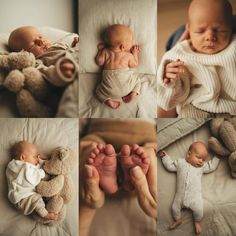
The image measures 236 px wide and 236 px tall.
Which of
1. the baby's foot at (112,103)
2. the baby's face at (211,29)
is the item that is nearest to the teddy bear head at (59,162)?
the baby's foot at (112,103)

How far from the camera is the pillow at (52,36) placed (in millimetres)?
1627

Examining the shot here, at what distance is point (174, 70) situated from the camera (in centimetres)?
160

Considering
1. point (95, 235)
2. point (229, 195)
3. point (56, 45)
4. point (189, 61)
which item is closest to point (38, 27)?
point (56, 45)

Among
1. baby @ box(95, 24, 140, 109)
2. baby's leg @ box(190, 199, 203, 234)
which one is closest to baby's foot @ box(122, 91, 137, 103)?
baby @ box(95, 24, 140, 109)

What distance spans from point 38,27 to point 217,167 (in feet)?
2.76

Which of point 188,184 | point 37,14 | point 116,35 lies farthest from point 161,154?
point 37,14

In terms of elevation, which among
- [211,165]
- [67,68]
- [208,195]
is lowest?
[208,195]

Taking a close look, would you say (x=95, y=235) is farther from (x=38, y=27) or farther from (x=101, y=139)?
(x=38, y=27)

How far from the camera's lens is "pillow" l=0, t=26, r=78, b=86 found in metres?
1.63

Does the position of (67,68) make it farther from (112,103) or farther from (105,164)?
(105,164)

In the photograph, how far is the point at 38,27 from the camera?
5.37 ft

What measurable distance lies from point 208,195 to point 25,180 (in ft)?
2.20

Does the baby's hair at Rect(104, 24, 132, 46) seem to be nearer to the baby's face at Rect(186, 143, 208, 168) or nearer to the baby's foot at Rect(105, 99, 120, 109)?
the baby's foot at Rect(105, 99, 120, 109)

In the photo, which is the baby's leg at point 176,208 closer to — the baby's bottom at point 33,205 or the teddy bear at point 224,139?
the teddy bear at point 224,139
